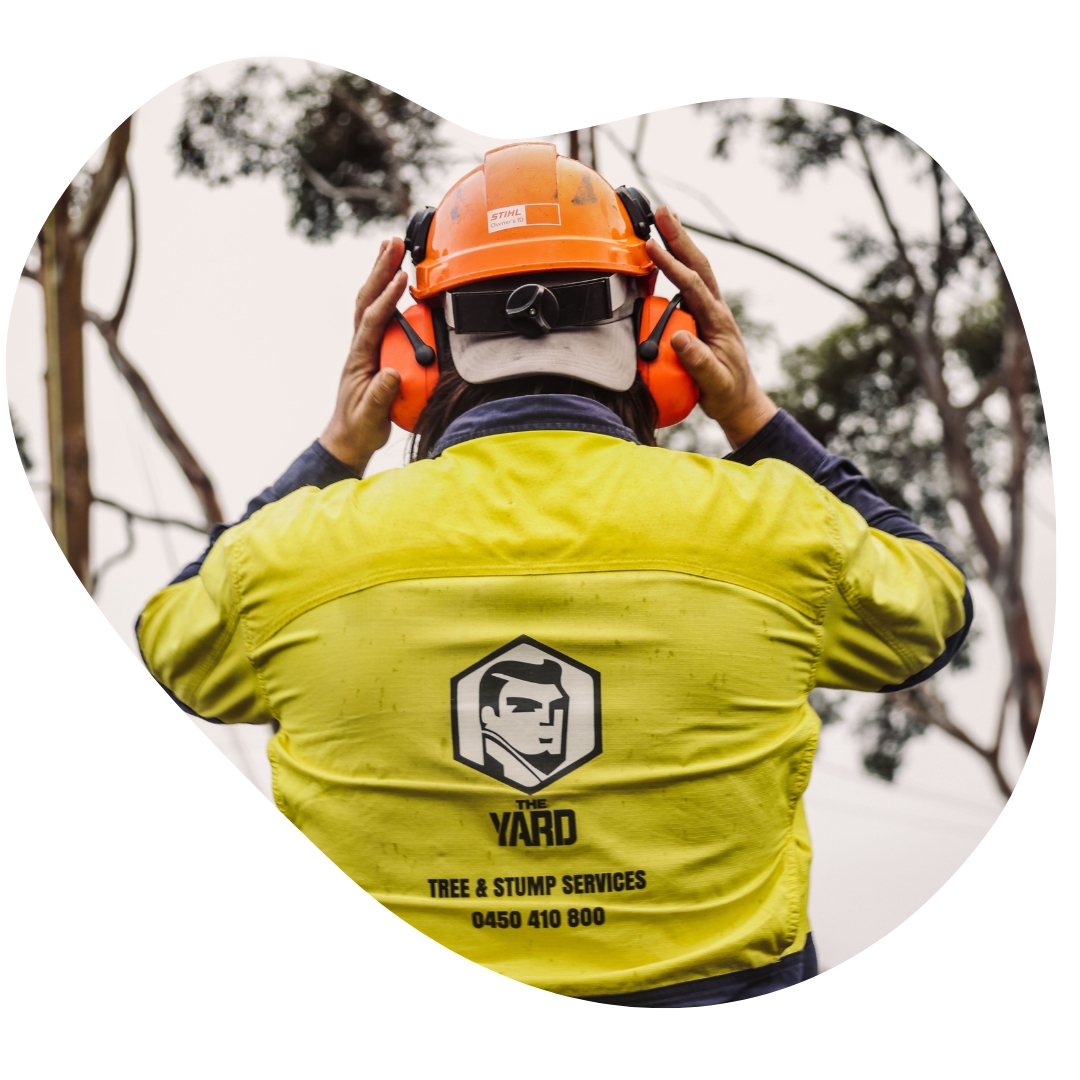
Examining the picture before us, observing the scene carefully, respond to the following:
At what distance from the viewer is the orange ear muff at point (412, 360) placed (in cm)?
216

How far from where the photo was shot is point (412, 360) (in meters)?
2.17

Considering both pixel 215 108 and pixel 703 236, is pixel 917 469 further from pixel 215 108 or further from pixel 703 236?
pixel 215 108

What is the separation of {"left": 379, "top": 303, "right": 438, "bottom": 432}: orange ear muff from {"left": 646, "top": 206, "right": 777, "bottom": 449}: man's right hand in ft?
1.55

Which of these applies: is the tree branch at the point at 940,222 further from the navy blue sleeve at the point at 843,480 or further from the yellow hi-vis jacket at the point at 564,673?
the yellow hi-vis jacket at the point at 564,673

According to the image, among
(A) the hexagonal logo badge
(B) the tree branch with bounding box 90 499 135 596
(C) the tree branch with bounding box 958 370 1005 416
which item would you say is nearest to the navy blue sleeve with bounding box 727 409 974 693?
(C) the tree branch with bounding box 958 370 1005 416

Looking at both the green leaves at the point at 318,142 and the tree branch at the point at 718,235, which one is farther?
the green leaves at the point at 318,142

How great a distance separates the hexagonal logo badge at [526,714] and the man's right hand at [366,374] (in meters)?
0.57

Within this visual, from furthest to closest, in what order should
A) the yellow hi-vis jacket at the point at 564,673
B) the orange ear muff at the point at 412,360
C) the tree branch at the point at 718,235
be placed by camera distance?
the tree branch at the point at 718,235
the orange ear muff at the point at 412,360
the yellow hi-vis jacket at the point at 564,673

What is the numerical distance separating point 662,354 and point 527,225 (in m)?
0.35

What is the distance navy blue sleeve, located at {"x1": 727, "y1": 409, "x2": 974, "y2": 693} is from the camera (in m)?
2.19

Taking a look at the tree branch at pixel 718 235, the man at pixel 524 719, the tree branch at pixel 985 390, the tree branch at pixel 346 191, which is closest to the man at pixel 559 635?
the man at pixel 524 719

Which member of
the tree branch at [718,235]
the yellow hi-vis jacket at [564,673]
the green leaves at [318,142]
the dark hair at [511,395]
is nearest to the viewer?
the yellow hi-vis jacket at [564,673]

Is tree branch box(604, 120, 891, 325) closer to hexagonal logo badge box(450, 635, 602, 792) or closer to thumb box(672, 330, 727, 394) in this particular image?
thumb box(672, 330, 727, 394)

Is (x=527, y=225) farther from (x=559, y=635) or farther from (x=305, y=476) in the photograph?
(x=559, y=635)
